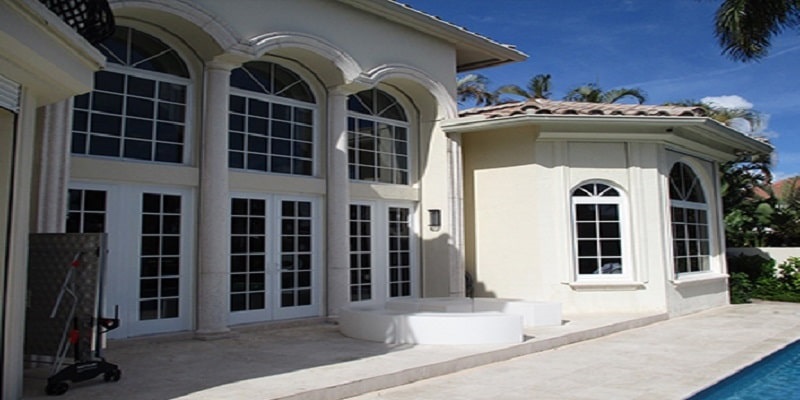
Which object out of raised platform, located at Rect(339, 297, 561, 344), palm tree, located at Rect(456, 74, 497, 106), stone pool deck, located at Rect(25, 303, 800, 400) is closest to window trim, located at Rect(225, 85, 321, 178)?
stone pool deck, located at Rect(25, 303, 800, 400)

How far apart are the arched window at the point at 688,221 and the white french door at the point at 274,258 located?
25.8 feet

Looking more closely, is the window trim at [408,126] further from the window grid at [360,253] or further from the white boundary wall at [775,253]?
the white boundary wall at [775,253]

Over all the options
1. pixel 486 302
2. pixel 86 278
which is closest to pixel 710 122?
pixel 486 302

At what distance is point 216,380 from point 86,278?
1749mm

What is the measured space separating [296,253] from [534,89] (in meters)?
21.7

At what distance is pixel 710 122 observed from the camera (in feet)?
41.8

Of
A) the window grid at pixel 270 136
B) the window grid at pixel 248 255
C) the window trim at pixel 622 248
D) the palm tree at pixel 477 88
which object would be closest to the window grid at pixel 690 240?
the window trim at pixel 622 248

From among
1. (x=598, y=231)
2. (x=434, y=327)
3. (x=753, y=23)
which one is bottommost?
(x=434, y=327)

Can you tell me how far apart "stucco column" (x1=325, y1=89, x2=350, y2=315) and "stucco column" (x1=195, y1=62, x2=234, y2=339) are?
2.13m

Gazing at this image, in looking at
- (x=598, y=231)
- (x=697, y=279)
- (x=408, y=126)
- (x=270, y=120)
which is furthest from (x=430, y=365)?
(x=697, y=279)

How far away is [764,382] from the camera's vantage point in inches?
319

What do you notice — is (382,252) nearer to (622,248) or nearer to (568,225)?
(568,225)

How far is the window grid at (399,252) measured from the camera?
13312 millimetres

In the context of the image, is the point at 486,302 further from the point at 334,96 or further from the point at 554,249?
the point at 334,96
